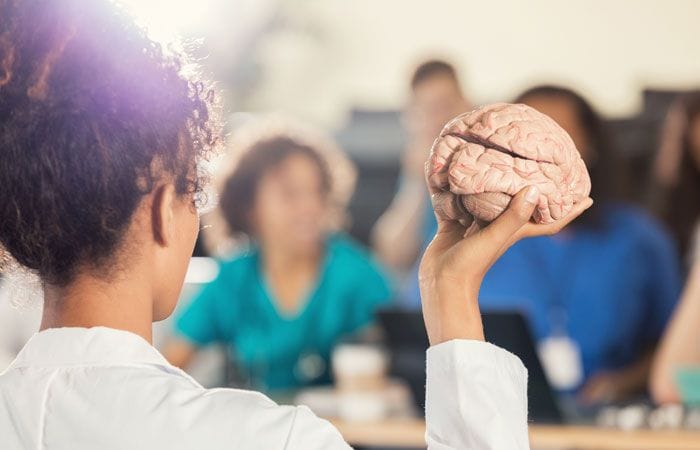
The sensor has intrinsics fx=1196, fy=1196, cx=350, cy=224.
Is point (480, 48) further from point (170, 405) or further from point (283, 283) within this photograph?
point (170, 405)

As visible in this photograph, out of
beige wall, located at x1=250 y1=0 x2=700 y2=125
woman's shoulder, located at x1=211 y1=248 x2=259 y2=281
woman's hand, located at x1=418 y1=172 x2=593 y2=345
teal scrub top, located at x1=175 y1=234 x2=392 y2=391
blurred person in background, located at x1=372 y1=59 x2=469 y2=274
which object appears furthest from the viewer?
beige wall, located at x1=250 y1=0 x2=700 y2=125

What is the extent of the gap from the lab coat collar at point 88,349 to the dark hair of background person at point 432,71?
2.88 m

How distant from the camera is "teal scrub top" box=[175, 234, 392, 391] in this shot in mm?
2902

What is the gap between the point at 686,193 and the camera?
3.17 metres

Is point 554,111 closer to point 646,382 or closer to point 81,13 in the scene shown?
point 646,382

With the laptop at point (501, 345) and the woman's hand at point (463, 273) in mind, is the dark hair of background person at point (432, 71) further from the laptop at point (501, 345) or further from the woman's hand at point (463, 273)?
the woman's hand at point (463, 273)

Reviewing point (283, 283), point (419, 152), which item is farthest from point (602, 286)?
point (419, 152)

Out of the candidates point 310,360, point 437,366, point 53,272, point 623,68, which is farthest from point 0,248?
point 623,68

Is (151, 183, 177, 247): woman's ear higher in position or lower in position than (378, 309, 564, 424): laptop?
higher

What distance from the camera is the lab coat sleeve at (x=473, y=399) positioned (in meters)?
0.95

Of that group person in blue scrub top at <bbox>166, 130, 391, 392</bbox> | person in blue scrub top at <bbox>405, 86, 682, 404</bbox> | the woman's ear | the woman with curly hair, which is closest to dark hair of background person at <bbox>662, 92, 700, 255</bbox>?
person in blue scrub top at <bbox>405, 86, 682, 404</bbox>

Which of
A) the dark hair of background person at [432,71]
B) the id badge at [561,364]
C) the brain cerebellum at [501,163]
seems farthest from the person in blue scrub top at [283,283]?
→ the brain cerebellum at [501,163]

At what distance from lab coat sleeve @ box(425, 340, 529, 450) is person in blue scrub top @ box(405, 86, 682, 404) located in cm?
198

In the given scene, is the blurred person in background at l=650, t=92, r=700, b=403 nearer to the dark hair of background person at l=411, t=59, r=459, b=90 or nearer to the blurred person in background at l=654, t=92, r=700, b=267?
the blurred person in background at l=654, t=92, r=700, b=267
